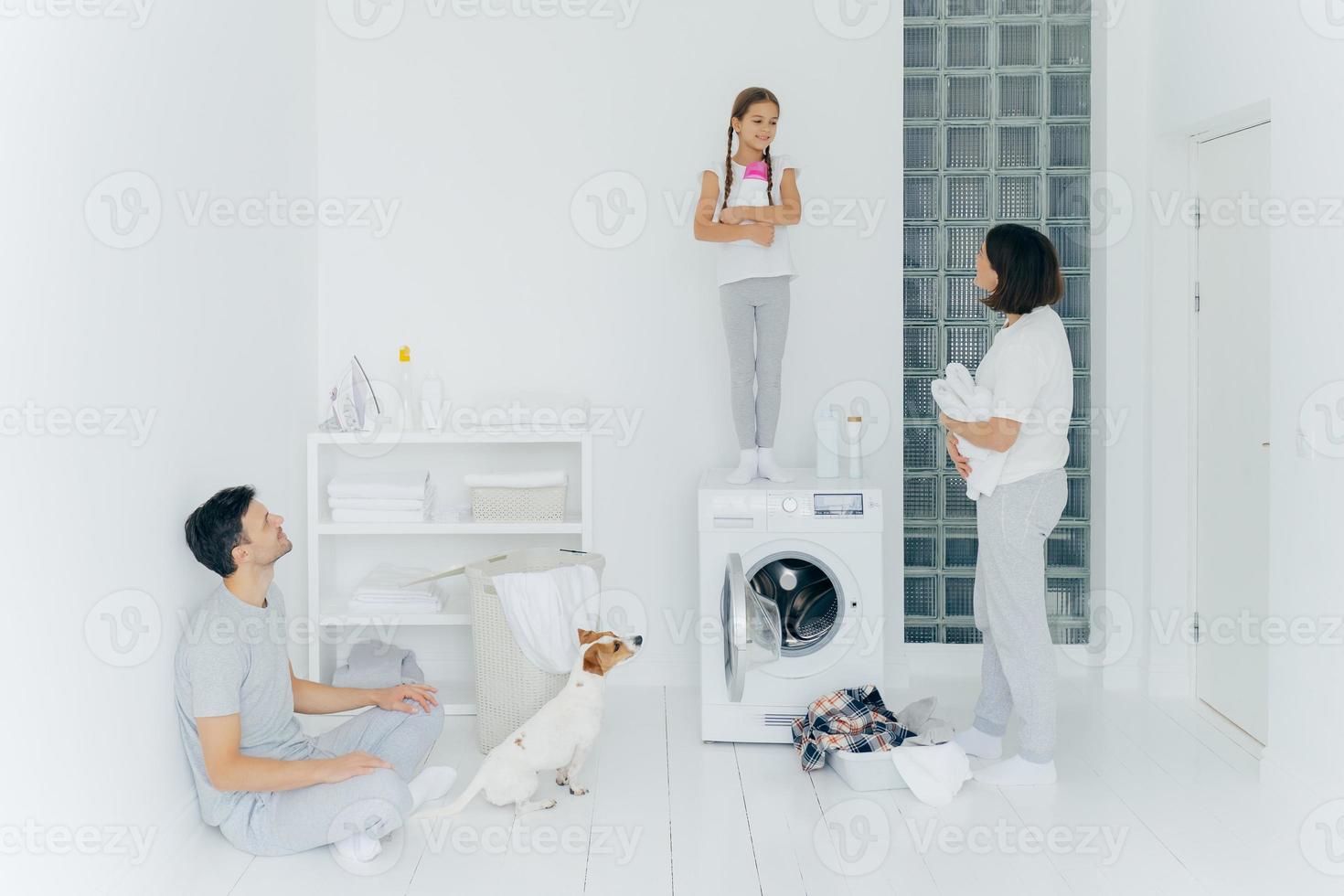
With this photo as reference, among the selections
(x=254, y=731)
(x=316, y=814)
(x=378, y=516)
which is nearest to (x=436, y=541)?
(x=378, y=516)

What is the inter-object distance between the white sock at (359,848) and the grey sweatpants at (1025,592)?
1543 millimetres

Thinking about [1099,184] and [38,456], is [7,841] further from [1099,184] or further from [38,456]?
[1099,184]

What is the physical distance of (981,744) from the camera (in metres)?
2.92

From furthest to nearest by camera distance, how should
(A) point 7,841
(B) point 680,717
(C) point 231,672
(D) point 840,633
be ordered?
(B) point 680,717
(D) point 840,633
(C) point 231,672
(A) point 7,841

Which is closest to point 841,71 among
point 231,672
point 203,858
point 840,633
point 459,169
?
point 459,169

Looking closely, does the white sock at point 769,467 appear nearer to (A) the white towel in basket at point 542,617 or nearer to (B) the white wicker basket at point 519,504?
(B) the white wicker basket at point 519,504

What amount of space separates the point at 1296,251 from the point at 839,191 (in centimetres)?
142

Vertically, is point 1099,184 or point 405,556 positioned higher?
point 1099,184

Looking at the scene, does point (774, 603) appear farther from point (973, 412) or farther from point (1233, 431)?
point (1233, 431)

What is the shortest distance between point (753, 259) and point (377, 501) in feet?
4.44

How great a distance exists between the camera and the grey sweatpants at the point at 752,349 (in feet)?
10.8

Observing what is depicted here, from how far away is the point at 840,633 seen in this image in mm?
3037

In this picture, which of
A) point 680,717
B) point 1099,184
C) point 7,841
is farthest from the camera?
point 1099,184

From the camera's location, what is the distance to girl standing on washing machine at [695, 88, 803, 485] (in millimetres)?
3191
